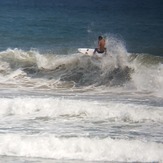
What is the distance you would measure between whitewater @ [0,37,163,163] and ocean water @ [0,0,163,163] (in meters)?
0.02

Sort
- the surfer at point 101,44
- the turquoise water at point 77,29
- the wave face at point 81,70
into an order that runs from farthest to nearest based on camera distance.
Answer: the turquoise water at point 77,29 → the surfer at point 101,44 → the wave face at point 81,70

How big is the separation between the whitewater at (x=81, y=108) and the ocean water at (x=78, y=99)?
2 cm

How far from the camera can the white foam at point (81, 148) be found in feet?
39.9

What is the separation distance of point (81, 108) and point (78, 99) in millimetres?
1451

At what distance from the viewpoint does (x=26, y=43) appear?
99.8ft

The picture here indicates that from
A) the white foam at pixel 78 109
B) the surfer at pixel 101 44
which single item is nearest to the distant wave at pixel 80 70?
the surfer at pixel 101 44

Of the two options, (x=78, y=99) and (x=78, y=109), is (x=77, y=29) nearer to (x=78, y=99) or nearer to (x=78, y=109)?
(x=78, y=99)

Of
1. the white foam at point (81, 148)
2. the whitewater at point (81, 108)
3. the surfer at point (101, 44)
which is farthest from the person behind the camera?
the surfer at point (101, 44)

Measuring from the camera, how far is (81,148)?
41.1ft

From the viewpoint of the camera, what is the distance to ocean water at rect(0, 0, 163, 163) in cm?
1248

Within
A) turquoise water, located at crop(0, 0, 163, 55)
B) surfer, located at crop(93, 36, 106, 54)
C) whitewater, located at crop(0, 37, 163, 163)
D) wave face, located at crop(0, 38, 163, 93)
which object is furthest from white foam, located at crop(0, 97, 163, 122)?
turquoise water, located at crop(0, 0, 163, 55)

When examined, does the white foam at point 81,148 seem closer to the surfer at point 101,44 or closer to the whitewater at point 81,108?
the whitewater at point 81,108

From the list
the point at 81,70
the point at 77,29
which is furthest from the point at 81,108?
the point at 77,29

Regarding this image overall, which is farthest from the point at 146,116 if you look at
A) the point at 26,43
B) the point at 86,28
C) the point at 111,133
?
the point at 86,28
